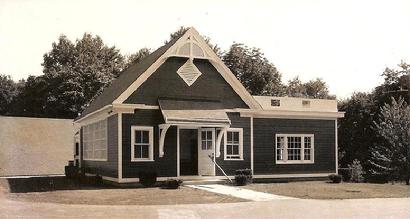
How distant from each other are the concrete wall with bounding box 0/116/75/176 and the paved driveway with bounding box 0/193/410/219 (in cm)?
2154

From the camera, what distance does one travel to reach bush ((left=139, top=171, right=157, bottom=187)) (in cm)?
2308

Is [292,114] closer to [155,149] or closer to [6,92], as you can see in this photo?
[155,149]

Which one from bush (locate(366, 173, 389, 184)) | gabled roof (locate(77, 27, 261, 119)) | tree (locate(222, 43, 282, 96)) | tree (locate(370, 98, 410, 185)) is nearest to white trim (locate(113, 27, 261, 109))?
gabled roof (locate(77, 27, 261, 119))

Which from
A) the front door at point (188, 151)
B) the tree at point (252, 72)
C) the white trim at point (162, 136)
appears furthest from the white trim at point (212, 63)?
the tree at point (252, 72)

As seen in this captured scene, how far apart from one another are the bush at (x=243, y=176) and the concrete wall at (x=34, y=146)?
18.6 meters

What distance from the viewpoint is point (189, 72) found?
2528 centimetres

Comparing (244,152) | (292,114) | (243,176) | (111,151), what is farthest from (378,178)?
(111,151)

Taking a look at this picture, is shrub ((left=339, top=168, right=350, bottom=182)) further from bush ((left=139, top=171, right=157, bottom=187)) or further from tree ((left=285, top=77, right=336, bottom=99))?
tree ((left=285, top=77, right=336, bottom=99))

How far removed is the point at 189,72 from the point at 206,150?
381cm

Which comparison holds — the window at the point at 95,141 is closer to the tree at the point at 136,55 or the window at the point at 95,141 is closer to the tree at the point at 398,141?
the tree at the point at 398,141

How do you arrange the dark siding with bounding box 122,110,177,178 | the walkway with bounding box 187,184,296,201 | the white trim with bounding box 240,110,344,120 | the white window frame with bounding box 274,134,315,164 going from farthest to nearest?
the white window frame with bounding box 274,134,315,164 → the white trim with bounding box 240,110,344,120 → the dark siding with bounding box 122,110,177,178 → the walkway with bounding box 187,184,296,201

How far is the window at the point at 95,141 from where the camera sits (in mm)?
26717

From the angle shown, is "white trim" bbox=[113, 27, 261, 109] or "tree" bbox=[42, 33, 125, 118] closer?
"white trim" bbox=[113, 27, 261, 109]

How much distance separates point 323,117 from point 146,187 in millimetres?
10837
